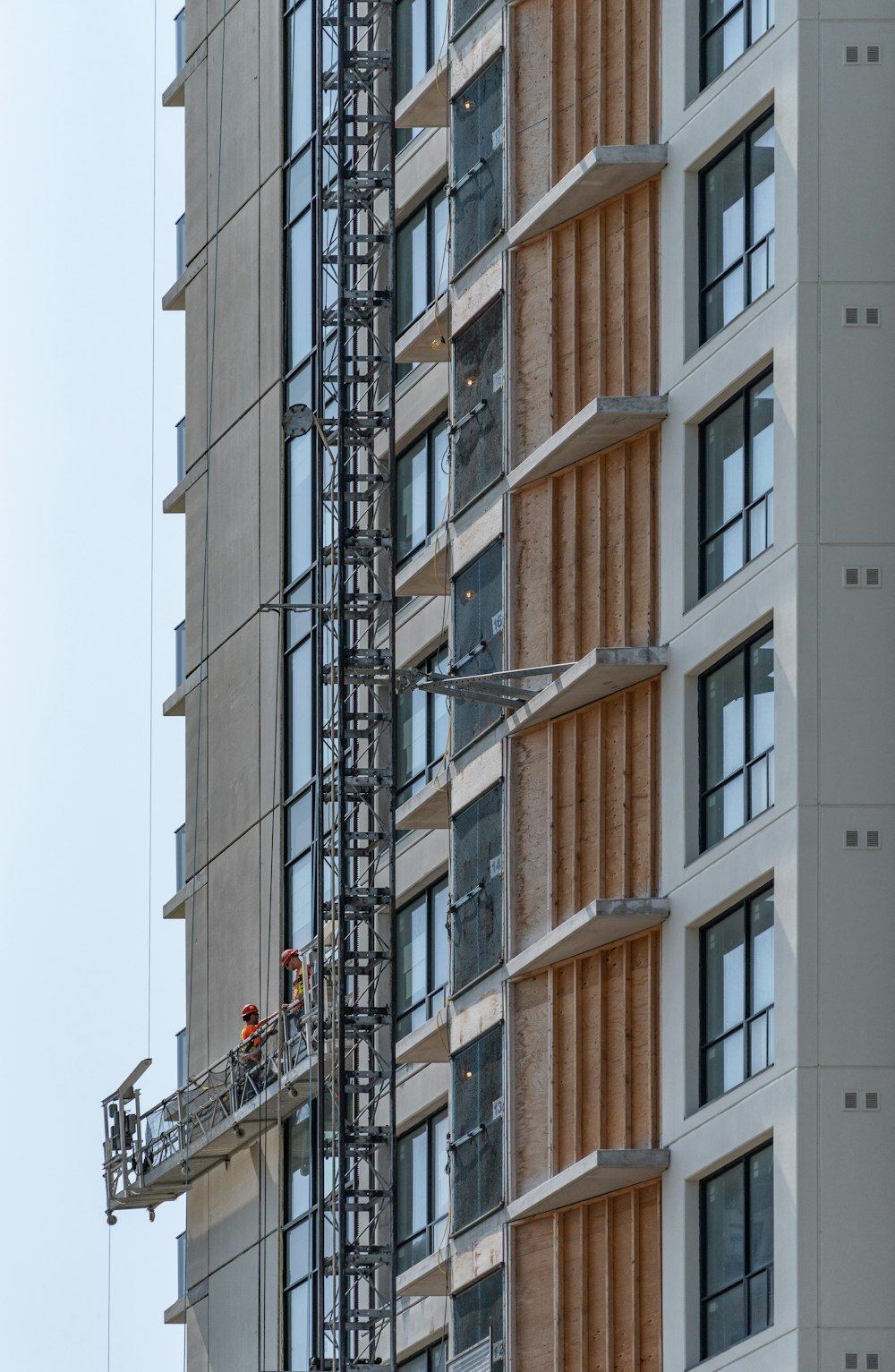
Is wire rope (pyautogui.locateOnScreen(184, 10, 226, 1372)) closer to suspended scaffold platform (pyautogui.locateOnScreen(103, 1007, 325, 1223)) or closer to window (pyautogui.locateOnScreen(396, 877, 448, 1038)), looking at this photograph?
suspended scaffold platform (pyautogui.locateOnScreen(103, 1007, 325, 1223))

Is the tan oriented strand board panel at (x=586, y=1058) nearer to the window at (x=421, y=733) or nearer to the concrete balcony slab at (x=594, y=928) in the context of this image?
the concrete balcony slab at (x=594, y=928)

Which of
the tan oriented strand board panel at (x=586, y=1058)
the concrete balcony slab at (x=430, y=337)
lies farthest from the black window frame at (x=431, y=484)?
the tan oriented strand board panel at (x=586, y=1058)

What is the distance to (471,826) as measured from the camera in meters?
51.9

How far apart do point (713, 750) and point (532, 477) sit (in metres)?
6.61

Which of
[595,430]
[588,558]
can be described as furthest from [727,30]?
[588,558]

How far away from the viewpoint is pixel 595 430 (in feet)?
158

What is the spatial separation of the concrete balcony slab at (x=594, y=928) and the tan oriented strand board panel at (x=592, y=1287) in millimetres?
3475

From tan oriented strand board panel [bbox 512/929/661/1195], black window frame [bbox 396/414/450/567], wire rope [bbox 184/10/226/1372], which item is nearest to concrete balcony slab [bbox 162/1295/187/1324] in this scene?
wire rope [bbox 184/10/226/1372]

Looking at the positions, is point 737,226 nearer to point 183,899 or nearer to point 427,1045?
point 427,1045

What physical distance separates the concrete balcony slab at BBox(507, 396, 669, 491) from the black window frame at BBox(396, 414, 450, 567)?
6.84 meters

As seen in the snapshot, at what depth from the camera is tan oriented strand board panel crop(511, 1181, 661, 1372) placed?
4500cm
